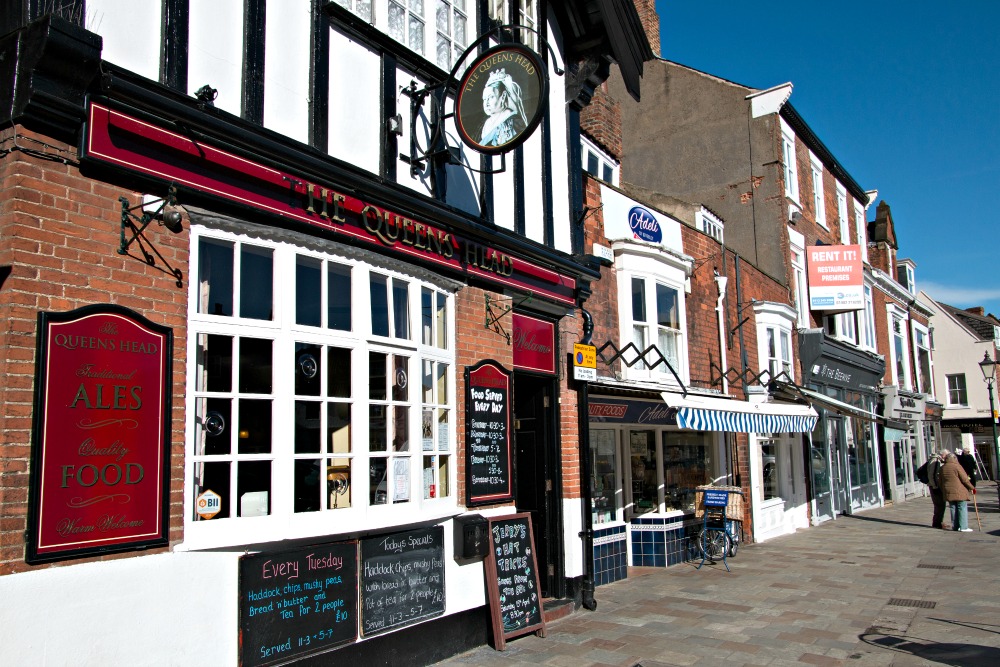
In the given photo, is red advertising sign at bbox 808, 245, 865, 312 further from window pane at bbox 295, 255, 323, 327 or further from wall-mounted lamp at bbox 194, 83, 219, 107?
wall-mounted lamp at bbox 194, 83, 219, 107

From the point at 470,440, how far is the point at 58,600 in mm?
4203

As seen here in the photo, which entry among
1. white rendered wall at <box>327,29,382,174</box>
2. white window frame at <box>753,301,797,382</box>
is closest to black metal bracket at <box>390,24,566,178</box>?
white rendered wall at <box>327,29,382,174</box>

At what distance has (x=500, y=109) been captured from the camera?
7402 millimetres

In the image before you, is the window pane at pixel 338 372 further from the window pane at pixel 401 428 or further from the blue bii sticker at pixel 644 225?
the blue bii sticker at pixel 644 225

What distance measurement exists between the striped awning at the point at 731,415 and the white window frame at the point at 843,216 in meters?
12.4

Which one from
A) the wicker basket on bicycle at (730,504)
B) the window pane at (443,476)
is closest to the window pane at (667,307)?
the wicker basket on bicycle at (730,504)

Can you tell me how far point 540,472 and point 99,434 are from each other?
572 centimetres

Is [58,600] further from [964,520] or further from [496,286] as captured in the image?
[964,520]

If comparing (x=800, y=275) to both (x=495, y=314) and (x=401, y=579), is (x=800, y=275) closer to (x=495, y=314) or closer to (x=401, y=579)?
(x=495, y=314)

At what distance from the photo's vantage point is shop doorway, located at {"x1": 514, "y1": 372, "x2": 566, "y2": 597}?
918 centimetres

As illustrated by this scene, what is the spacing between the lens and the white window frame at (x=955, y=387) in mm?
41531

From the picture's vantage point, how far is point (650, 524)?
11.9 metres

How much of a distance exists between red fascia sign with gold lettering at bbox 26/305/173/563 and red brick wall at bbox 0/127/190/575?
72mm

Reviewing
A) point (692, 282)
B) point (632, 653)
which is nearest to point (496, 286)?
point (632, 653)
